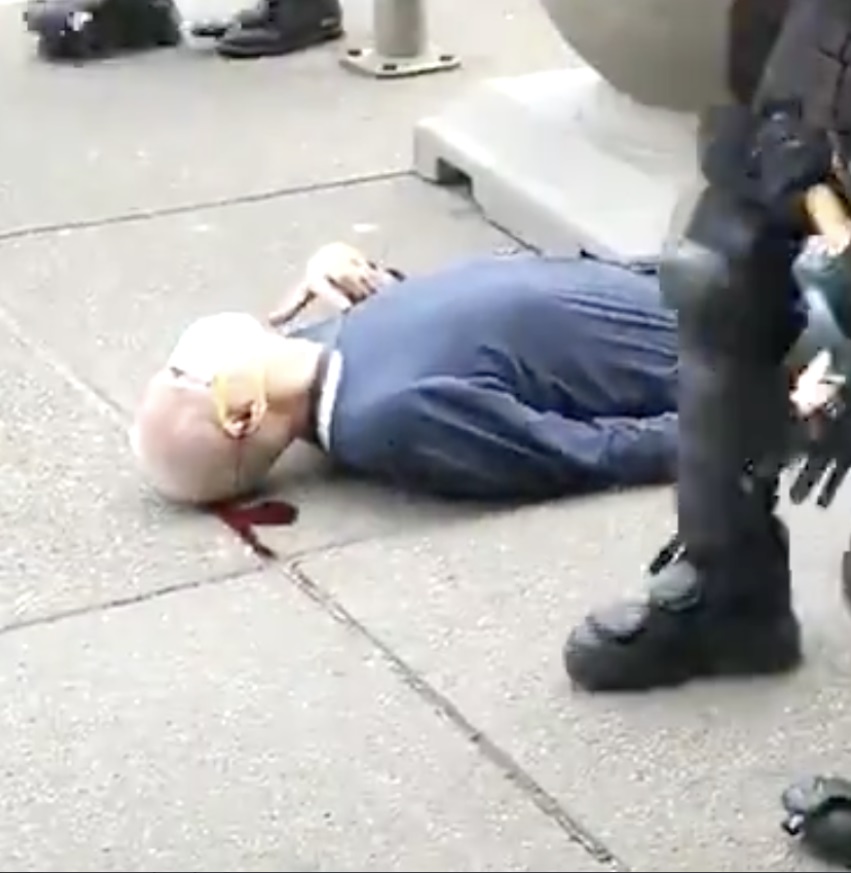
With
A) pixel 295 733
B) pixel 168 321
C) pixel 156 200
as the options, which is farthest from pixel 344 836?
pixel 156 200

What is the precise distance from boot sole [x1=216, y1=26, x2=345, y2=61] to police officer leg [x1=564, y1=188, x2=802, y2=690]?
6.61 ft

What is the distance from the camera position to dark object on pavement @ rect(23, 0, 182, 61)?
3.67 metres

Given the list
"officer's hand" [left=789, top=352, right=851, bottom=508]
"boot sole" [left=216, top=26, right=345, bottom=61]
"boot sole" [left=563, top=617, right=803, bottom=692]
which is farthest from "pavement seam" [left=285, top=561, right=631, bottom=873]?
"boot sole" [left=216, top=26, right=345, bottom=61]

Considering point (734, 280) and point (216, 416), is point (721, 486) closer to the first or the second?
point (734, 280)

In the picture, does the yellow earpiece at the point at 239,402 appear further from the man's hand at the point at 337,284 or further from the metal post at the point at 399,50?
the metal post at the point at 399,50

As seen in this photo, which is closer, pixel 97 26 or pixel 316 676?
pixel 316 676

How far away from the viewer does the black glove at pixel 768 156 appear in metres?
1.58

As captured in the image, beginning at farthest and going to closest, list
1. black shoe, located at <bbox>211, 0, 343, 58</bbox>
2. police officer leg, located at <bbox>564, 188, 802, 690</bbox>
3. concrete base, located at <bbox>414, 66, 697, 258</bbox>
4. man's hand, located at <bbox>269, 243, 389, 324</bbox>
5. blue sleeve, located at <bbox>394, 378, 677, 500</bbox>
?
black shoe, located at <bbox>211, 0, 343, 58</bbox> < concrete base, located at <bbox>414, 66, 697, 258</bbox> < man's hand, located at <bbox>269, 243, 389, 324</bbox> < blue sleeve, located at <bbox>394, 378, 677, 500</bbox> < police officer leg, located at <bbox>564, 188, 802, 690</bbox>

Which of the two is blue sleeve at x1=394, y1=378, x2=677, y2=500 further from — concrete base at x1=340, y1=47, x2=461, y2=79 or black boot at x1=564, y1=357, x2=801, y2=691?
concrete base at x1=340, y1=47, x2=461, y2=79

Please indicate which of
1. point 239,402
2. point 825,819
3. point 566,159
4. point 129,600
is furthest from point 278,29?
point 825,819

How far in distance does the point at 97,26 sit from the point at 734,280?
2.22 m

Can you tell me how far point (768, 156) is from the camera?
160cm

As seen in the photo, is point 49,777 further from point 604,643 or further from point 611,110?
point 611,110

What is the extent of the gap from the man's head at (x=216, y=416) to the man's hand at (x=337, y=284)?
0.63 feet
